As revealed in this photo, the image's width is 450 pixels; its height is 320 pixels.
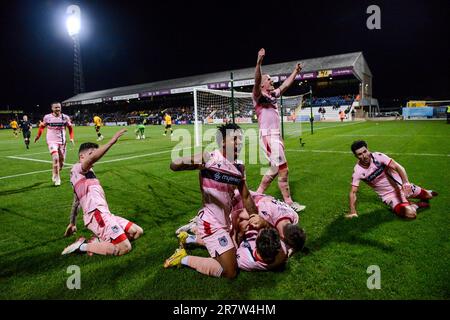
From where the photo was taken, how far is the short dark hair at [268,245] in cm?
322

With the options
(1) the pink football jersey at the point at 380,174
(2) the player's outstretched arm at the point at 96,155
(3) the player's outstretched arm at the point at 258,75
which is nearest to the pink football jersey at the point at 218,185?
(2) the player's outstretched arm at the point at 96,155

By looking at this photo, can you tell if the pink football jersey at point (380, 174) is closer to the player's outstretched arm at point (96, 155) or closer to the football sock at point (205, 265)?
the football sock at point (205, 265)

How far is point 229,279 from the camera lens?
3334 millimetres

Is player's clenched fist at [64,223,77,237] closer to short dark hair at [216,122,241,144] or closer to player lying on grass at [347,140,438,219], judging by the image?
short dark hair at [216,122,241,144]

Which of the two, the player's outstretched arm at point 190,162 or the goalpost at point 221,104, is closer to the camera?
the player's outstretched arm at point 190,162

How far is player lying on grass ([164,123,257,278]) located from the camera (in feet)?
11.2

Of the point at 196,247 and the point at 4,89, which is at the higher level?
the point at 4,89

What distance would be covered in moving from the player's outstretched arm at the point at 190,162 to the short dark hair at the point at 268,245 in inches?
41.4

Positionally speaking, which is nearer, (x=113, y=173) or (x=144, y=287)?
(x=144, y=287)

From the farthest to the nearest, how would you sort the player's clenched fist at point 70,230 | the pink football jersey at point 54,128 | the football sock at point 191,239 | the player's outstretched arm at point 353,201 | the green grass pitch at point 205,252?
the pink football jersey at point 54,128 < the player's outstretched arm at point 353,201 < the player's clenched fist at point 70,230 < the football sock at point 191,239 < the green grass pitch at point 205,252
